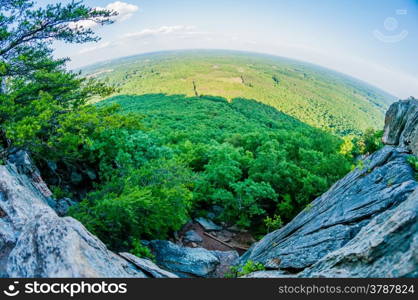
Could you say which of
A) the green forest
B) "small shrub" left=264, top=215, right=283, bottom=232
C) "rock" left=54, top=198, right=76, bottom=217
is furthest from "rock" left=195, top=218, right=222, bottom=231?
"rock" left=54, top=198, right=76, bottom=217

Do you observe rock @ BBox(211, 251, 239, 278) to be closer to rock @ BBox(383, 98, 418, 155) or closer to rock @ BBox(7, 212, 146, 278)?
rock @ BBox(7, 212, 146, 278)

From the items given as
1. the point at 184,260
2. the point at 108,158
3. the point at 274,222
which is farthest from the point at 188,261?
the point at 108,158

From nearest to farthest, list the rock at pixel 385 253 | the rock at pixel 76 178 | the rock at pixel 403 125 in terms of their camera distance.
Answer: the rock at pixel 385 253
the rock at pixel 403 125
the rock at pixel 76 178

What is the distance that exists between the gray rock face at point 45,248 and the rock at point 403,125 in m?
8.92

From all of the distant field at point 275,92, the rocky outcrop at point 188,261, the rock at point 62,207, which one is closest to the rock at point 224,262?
the rocky outcrop at point 188,261

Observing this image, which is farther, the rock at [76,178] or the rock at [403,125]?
the rock at [76,178]

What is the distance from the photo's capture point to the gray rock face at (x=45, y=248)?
4.16 meters

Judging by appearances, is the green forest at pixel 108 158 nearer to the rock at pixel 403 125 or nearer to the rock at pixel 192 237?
the rock at pixel 192 237

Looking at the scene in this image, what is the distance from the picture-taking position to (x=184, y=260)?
10.8 metres

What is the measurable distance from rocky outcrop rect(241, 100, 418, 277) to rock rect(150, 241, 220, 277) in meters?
2.57

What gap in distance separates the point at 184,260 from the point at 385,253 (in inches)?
338

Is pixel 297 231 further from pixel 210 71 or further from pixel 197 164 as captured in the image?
pixel 210 71

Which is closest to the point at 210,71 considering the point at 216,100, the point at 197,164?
the point at 216,100

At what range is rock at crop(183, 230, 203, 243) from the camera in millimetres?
14289
